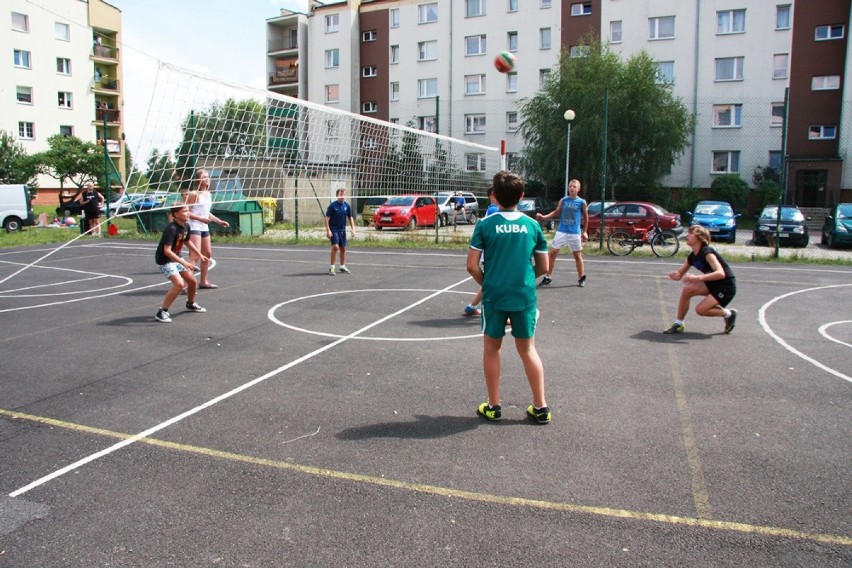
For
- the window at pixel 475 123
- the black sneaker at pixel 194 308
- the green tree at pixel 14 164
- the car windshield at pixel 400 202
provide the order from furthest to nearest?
the window at pixel 475 123, the green tree at pixel 14 164, the car windshield at pixel 400 202, the black sneaker at pixel 194 308

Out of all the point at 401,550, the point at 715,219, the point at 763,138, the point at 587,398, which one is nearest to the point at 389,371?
the point at 587,398

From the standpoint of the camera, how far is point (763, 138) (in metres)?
41.1

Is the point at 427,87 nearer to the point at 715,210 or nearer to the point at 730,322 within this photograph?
the point at 715,210

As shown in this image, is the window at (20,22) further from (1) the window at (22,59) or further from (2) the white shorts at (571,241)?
(2) the white shorts at (571,241)

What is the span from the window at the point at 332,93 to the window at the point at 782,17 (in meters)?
32.1

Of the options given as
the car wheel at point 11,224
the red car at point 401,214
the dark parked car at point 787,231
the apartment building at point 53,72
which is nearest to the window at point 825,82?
the dark parked car at point 787,231

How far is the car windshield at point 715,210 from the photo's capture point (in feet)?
82.9

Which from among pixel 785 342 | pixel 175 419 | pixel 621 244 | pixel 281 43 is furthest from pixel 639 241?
pixel 281 43

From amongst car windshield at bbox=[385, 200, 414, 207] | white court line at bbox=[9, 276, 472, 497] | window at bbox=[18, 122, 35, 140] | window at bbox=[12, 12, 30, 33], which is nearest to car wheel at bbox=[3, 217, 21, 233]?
car windshield at bbox=[385, 200, 414, 207]

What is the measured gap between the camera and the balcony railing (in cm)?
6146

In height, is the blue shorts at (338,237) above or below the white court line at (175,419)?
above

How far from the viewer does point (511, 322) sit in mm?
5168

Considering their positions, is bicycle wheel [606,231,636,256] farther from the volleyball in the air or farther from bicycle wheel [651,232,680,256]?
the volleyball in the air

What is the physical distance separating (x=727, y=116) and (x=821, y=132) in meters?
5.32
